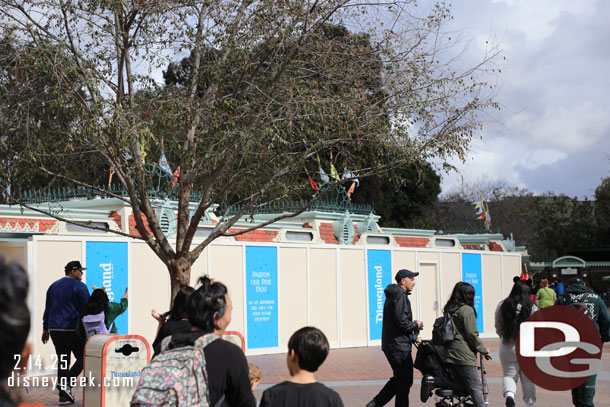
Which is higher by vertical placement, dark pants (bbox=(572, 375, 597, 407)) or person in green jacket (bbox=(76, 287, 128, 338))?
person in green jacket (bbox=(76, 287, 128, 338))

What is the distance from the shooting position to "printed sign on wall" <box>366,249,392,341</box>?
20234mm

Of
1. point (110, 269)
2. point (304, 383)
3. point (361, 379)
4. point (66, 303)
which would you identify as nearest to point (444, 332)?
point (304, 383)

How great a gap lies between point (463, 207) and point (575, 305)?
42209 mm

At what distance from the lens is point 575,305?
369 inches

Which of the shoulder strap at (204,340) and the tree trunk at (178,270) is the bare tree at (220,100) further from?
the shoulder strap at (204,340)

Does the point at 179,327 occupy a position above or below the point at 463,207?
below

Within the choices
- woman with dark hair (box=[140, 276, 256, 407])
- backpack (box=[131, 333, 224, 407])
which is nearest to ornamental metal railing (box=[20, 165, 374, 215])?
woman with dark hair (box=[140, 276, 256, 407])

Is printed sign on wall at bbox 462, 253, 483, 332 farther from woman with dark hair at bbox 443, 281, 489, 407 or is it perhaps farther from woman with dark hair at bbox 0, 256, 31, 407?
woman with dark hair at bbox 0, 256, 31, 407

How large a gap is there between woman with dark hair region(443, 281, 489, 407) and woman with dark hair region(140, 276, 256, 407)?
177 inches

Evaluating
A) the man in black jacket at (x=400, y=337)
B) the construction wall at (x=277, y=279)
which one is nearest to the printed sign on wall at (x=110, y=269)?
Result: the construction wall at (x=277, y=279)

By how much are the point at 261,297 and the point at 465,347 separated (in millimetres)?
9692

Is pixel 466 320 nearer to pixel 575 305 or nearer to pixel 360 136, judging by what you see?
pixel 575 305

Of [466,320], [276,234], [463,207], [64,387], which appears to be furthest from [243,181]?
[463,207]

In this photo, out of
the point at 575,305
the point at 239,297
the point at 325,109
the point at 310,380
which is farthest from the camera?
the point at 239,297
